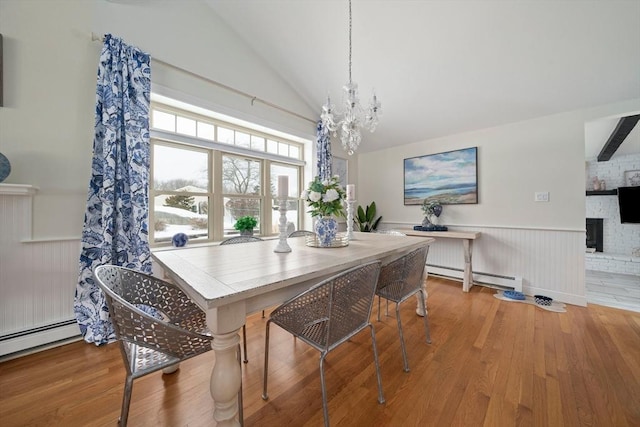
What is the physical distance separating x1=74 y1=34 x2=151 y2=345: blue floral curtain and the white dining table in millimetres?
760

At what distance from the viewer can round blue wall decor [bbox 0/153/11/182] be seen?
152cm

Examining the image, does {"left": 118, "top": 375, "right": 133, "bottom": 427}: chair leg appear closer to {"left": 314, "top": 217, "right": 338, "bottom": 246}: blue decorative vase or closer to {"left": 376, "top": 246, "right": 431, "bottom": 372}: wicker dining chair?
{"left": 314, "top": 217, "right": 338, "bottom": 246}: blue decorative vase

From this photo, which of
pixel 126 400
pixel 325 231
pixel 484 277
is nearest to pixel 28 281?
pixel 126 400

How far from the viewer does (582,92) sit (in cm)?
244

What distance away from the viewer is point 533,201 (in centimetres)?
291

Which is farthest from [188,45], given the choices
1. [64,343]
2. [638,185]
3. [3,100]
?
[638,185]

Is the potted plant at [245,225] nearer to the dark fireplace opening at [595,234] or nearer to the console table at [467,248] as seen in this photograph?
the console table at [467,248]

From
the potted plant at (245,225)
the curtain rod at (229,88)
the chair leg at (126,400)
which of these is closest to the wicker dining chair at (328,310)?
the chair leg at (126,400)

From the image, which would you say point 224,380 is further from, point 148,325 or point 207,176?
point 207,176

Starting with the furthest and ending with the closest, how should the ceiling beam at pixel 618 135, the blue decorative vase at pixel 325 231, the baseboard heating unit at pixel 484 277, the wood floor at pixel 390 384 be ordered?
the ceiling beam at pixel 618 135 → the baseboard heating unit at pixel 484 277 → the blue decorative vase at pixel 325 231 → the wood floor at pixel 390 384

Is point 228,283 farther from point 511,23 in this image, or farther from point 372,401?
point 511,23

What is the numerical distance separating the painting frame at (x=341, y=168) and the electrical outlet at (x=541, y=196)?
264cm

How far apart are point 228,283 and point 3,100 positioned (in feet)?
7.29

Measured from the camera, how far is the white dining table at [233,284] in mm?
856
